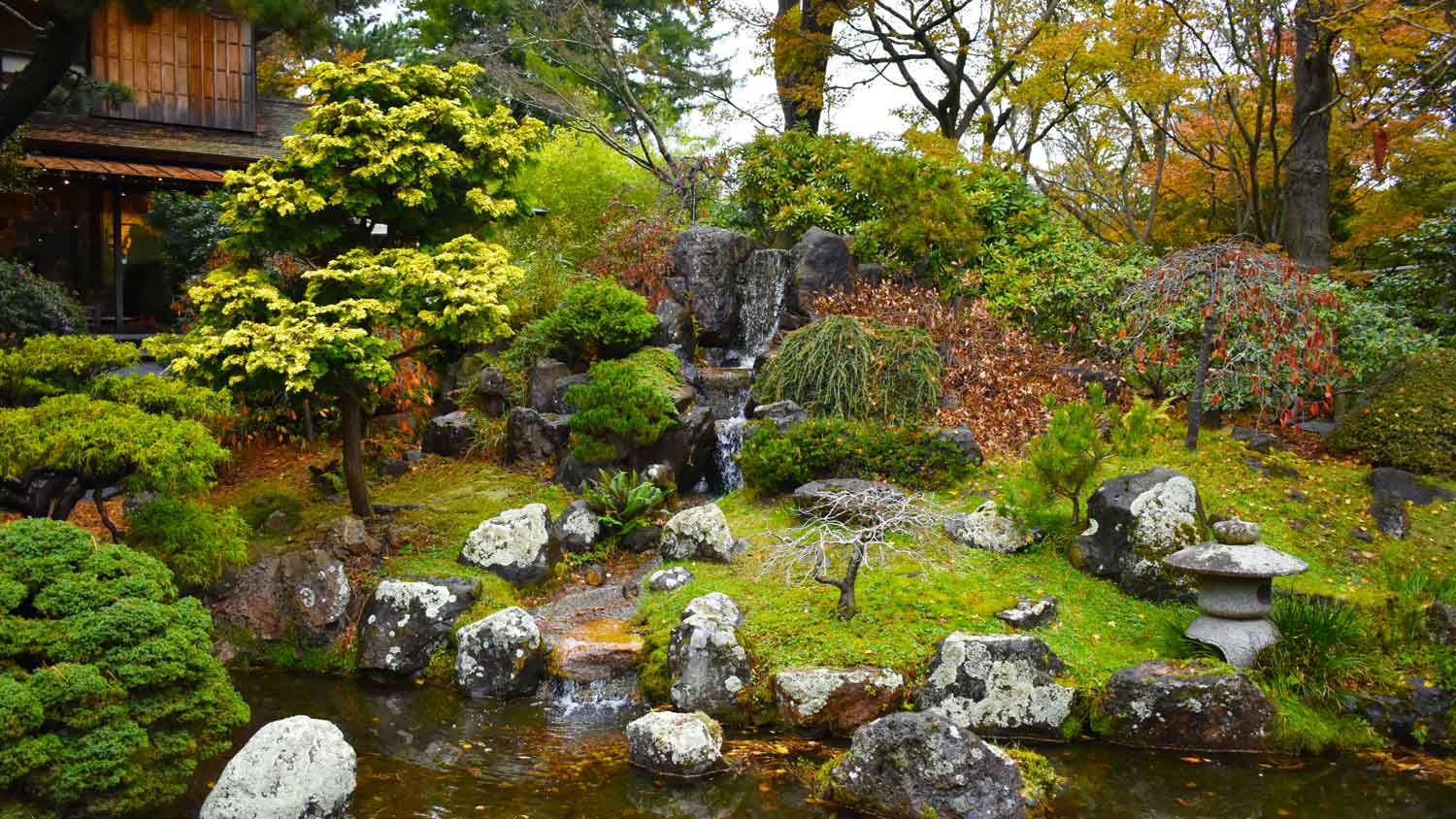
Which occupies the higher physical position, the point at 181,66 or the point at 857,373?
the point at 181,66

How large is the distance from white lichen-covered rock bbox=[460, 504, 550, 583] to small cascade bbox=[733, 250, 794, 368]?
19.6 ft

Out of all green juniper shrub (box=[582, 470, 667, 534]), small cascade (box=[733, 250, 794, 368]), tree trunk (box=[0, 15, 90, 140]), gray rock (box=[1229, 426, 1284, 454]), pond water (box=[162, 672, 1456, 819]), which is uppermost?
tree trunk (box=[0, 15, 90, 140])

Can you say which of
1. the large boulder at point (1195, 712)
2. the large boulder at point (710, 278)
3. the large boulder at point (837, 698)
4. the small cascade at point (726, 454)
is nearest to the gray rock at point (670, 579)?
the large boulder at point (837, 698)

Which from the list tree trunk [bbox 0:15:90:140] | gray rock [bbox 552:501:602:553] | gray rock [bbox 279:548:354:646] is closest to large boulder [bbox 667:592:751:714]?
gray rock [bbox 552:501:602:553]

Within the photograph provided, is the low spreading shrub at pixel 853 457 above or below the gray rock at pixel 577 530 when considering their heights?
above

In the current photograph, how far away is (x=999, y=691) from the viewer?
6930mm

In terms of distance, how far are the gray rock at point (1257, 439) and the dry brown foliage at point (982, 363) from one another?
1832 millimetres

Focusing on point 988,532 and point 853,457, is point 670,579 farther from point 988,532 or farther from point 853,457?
point 988,532

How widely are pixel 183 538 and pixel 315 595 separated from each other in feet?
4.41

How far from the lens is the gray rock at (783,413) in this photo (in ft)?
36.4

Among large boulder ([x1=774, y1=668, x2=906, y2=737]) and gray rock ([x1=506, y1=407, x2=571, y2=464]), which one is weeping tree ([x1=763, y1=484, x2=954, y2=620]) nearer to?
large boulder ([x1=774, y1=668, x2=906, y2=737])

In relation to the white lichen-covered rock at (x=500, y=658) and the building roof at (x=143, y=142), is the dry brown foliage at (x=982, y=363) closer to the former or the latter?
the white lichen-covered rock at (x=500, y=658)

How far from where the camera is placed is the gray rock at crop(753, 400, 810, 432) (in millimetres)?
11094

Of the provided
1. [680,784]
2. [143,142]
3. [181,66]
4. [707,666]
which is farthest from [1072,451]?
[181,66]
